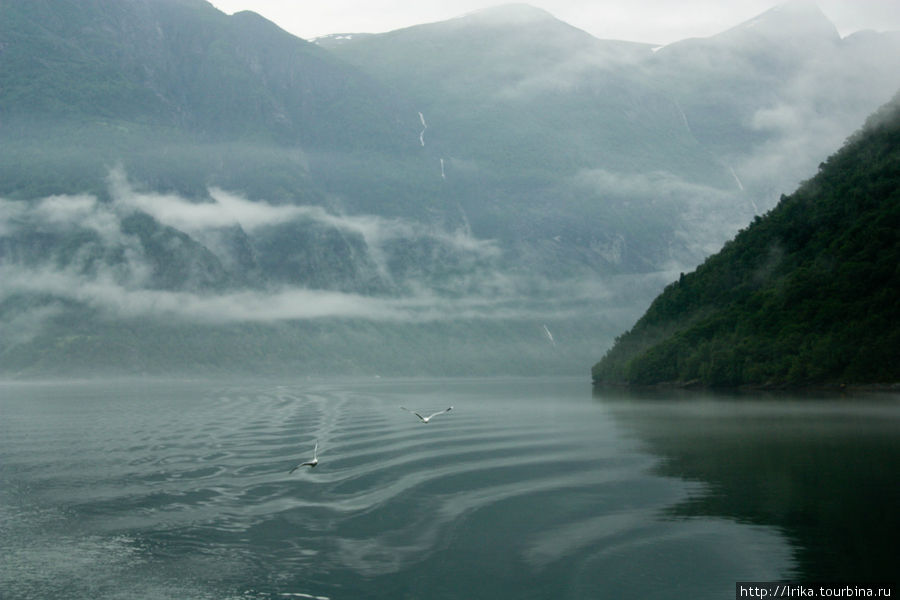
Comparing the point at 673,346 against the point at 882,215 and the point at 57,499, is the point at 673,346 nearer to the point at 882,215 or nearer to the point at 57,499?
the point at 882,215

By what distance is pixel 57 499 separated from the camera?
1316 inches

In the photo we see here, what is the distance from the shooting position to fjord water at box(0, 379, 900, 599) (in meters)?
21.7

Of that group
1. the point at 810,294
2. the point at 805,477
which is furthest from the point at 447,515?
the point at 810,294

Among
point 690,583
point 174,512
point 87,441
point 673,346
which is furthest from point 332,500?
point 673,346

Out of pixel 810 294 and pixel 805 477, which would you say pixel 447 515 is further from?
pixel 810 294

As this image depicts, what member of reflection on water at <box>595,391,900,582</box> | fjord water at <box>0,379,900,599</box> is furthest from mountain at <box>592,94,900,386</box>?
fjord water at <box>0,379,900,599</box>

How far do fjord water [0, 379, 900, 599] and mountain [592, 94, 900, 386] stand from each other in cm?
6918

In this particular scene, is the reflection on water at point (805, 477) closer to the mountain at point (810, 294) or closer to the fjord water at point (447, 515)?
the fjord water at point (447, 515)

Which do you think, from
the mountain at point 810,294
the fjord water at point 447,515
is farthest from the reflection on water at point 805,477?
the mountain at point 810,294

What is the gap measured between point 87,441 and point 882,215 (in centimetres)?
12494

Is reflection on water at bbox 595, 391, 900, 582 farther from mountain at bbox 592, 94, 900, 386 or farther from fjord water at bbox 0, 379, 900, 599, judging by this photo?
mountain at bbox 592, 94, 900, 386

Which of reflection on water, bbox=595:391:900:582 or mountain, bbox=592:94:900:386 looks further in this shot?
mountain, bbox=592:94:900:386

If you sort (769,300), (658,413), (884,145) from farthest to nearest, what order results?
1. (884,145)
2. (769,300)
3. (658,413)

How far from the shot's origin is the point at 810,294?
451ft
